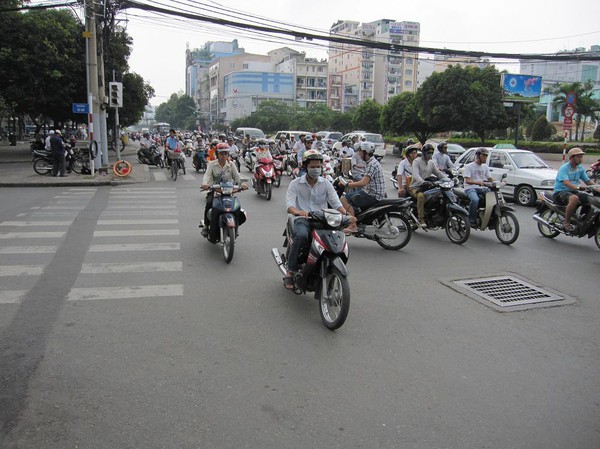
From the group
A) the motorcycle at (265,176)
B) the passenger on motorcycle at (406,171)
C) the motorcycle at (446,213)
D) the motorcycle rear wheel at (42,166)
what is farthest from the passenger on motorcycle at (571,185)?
the motorcycle rear wheel at (42,166)

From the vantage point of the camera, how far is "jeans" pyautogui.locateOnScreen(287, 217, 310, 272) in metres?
5.28

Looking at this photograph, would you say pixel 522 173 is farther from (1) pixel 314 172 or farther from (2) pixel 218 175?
(1) pixel 314 172

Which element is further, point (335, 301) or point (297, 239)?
point (297, 239)

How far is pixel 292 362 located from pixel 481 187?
20.2ft

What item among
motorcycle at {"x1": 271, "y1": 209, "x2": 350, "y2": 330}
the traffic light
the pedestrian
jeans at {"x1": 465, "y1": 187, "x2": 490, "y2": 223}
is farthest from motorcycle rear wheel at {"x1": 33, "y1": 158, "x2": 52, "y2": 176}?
motorcycle at {"x1": 271, "y1": 209, "x2": 350, "y2": 330}

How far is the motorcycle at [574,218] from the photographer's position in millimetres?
8203

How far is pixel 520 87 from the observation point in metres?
33.8

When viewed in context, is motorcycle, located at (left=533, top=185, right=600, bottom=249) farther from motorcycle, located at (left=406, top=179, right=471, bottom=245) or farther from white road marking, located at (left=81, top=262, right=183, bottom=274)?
white road marking, located at (left=81, top=262, right=183, bottom=274)

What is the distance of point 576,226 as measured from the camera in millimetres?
8492

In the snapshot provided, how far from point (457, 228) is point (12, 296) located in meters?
6.58

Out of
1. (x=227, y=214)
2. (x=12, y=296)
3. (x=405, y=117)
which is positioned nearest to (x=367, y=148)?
(x=227, y=214)

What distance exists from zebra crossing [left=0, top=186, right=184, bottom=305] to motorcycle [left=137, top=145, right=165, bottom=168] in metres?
12.0

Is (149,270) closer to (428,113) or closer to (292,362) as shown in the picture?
(292,362)

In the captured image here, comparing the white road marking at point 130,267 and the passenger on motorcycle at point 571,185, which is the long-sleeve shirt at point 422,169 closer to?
the passenger on motorcycle at point 571,185
